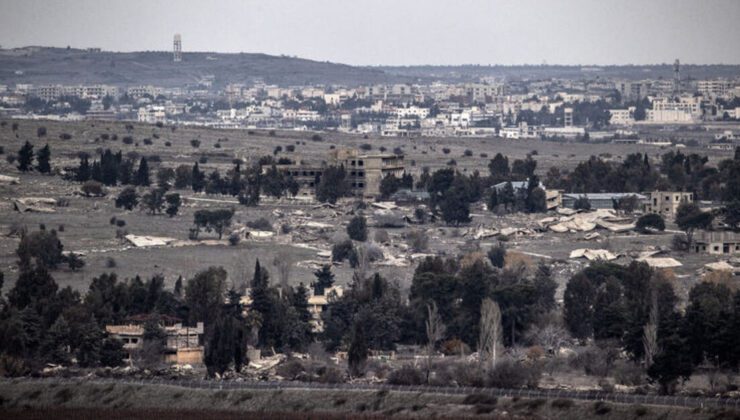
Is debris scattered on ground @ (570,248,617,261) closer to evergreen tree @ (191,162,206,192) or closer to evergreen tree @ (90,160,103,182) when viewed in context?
evergreen tree @ (191,162,206,192)

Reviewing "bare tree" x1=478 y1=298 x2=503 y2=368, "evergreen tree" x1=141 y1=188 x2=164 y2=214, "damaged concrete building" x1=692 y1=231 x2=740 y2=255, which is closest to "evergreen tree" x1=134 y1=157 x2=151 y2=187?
A: "evergreen tree" x1=141 y1=188 x2=164 y2=214

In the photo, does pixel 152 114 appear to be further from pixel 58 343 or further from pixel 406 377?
pixel 406 377

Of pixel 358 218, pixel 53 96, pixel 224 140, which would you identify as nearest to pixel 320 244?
pixel 358 218

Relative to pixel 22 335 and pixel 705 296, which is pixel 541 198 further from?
pixel 22 335

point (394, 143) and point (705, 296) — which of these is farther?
point (394, 143)

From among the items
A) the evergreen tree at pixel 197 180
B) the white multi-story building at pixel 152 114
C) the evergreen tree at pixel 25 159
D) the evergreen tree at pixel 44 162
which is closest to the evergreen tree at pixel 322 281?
the evergreen tree at pixel 197 180

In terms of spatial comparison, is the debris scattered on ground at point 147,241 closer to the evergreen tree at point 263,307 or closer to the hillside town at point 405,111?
the evergreen tree at point 263,307
